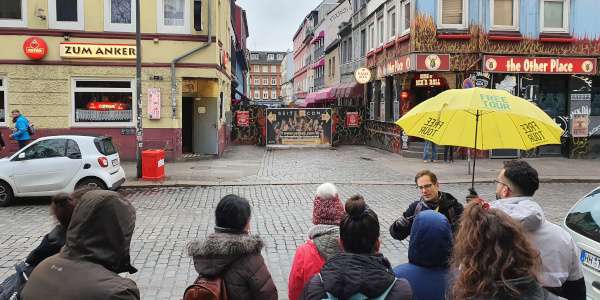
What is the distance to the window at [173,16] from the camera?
18953 millimetres

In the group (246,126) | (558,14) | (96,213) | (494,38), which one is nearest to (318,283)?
(96,213)

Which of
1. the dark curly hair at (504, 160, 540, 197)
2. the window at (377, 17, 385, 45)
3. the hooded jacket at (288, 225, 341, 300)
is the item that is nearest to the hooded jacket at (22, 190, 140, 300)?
the hooded jacket at (288, 225, 341, 300)

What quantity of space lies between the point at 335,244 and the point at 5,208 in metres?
10.4

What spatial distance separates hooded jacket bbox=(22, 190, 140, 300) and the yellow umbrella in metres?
3.58

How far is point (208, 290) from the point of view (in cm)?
320

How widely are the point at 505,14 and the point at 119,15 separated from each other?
46.6 feet

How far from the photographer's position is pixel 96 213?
8.82 ft

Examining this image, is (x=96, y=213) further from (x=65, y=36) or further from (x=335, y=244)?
(x=65, y=36)

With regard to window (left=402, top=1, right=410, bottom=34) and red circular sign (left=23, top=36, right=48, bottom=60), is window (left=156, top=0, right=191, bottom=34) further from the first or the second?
window (left=402, top=1, right=410, bottom=34)

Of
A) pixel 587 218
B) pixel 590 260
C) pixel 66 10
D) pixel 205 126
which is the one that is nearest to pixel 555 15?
pixel 205 126

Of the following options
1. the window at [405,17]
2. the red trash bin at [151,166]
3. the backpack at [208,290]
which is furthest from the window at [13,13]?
the backpack at [208,290]

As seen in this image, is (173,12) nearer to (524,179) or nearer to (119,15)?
(119,15)

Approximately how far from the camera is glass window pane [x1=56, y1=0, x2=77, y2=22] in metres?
18.4

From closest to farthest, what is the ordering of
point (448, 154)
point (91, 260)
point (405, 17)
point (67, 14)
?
point (91, 260), point (67, 14), point (448, 154), point (405, 17)
